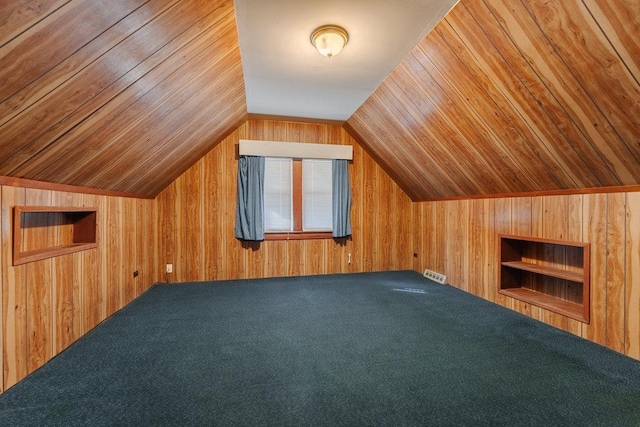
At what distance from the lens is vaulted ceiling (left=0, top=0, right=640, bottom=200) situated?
122cm

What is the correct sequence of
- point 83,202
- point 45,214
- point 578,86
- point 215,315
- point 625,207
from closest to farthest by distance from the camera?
point 578,86, point 625,207, point 45,214, point 83,202, point 215,315

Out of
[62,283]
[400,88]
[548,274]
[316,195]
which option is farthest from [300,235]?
[548,274]

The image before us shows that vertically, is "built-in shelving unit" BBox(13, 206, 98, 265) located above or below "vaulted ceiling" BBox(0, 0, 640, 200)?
below

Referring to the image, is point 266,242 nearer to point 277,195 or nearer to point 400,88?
point 277,195

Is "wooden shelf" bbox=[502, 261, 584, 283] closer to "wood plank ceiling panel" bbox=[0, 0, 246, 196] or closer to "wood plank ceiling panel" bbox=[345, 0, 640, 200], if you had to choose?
"wood plank ceiling panel" bbox=[345, 0, 640, 200]

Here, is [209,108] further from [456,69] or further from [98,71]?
[456,69]

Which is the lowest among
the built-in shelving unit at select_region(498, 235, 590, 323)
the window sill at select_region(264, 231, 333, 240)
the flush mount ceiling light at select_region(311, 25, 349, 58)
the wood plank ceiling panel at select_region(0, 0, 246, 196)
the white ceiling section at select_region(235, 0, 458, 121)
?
the built-in shelving unit at select_region(498, 235, 590, 323)

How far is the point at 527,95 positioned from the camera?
1.81 metres

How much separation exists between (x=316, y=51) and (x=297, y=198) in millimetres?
2295

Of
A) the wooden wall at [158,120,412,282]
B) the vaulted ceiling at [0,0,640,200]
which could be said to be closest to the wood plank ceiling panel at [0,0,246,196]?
the vaulted ceiling at [0,0,640,200]

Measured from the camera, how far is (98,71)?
54.7 inches

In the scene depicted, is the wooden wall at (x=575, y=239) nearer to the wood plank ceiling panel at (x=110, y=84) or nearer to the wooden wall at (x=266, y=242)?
the wooden wall at (x=266, y=242)

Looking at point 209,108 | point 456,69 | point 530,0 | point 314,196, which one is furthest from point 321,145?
point 530,0

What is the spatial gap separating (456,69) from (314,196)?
8.68ft
